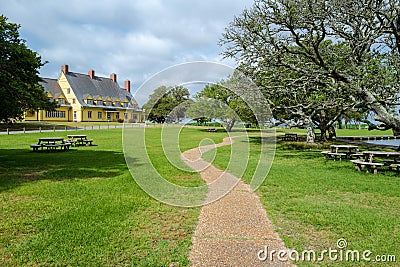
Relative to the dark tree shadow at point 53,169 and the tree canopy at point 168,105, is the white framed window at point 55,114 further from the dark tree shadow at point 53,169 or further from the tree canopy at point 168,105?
the tree canopy at point 168,105

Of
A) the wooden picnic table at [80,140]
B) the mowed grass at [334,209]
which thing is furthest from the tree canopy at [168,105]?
the wooden picnic table at [80,140]

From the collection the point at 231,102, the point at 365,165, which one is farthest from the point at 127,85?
the point at 365,165

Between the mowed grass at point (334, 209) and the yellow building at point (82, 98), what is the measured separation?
164 ft

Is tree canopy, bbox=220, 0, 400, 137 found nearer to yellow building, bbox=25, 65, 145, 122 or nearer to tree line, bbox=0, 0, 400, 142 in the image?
tree line, bbox=0, 0, 400, 142

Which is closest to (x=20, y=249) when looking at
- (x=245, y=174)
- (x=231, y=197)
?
(x=231, y=197)

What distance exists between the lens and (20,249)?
4484 millimetres

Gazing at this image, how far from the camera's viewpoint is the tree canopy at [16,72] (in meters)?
10.6

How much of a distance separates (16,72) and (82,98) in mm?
51050

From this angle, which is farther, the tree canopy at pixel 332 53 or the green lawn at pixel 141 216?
the tree canopy at pixel 332 53

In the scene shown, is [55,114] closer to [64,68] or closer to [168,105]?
[64,68]

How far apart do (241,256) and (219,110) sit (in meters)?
9.43

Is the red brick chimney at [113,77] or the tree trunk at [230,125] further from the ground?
the red brick chimney at [113,77]

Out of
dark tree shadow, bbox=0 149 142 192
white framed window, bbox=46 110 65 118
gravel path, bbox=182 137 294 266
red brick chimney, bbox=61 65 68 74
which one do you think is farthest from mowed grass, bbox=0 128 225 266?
red brick chimney, bbox=61 65 68 74
